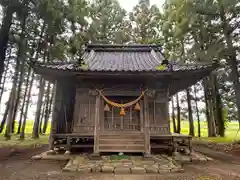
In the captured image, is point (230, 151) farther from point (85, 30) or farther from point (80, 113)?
point (85, 30)

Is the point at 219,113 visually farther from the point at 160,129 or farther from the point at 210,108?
the point at 160,129

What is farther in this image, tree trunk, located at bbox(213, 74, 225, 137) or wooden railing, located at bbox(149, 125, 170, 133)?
tree trunk, located at bbox(213, 74, 225, 137)

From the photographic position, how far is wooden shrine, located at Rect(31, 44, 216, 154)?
7798 mm

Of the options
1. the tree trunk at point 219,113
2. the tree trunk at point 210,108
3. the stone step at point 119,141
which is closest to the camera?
the stone step at point 119,141

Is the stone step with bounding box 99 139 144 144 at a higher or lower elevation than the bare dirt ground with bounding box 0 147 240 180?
higher

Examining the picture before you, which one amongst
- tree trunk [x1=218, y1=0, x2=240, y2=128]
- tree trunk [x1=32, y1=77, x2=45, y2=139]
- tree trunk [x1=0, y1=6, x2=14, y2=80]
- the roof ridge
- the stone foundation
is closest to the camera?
the stone foundation

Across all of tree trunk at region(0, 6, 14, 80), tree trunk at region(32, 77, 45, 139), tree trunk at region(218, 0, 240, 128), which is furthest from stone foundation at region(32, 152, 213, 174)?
tree trunk at region(32, 77, 45, 139)

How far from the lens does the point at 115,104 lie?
25.8 ft

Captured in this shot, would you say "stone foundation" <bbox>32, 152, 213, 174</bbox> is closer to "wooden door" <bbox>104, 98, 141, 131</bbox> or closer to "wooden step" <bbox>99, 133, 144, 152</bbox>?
"wooden step" <bbox>99, 133, 144, 152</bbox>

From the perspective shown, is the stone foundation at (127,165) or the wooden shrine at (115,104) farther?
the wooden shrine at (115,104)

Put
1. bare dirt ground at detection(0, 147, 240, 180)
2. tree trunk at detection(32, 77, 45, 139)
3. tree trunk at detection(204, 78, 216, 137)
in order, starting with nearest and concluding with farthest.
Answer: bare dirt ground at detection(0, 147, 240, 180) < tree trunk at detection(32, 77, 45, 139) < tree trunk at detection(204, 78, 216, 137)

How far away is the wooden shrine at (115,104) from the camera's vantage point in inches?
307

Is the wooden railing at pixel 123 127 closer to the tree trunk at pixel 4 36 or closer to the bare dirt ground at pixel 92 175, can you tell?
the bare dirt ground at pixel 92 175

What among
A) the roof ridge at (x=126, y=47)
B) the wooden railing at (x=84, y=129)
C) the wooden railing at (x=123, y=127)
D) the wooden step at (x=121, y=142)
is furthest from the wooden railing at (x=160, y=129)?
the roof ridge at (x=126, y=47)
